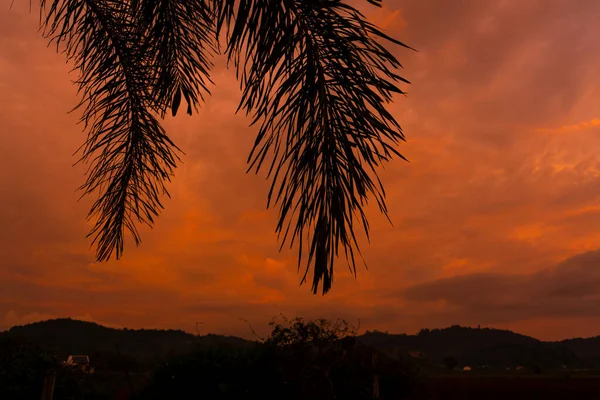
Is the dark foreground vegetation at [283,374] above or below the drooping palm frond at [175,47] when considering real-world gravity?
below

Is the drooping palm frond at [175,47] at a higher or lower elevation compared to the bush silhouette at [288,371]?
higher

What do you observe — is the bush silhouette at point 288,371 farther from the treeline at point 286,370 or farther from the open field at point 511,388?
the open field at point 511,388

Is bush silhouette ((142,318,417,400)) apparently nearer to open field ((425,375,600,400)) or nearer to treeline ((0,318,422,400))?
treeline ((0,318,422,400))

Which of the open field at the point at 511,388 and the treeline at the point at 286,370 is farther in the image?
the open field at the point at 511,388

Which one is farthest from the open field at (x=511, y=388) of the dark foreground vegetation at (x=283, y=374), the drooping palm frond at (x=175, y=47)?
the drooping palm frond at (x=175, y=47)

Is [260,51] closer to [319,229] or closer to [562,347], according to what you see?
[319,229]

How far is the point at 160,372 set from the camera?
677 cm

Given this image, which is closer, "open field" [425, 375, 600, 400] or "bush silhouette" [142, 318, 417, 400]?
"bush silhouette" [142, 318, 417, 400]

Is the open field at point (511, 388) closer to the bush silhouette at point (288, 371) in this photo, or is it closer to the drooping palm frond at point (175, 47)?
the bush silhouette at point (288, 371)

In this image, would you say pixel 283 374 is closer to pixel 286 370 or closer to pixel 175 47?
pixel 286 370

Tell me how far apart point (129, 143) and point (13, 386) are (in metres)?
3.41

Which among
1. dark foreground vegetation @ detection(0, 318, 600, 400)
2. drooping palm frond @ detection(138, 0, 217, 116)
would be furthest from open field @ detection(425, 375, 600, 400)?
drooping palm frond @ detection(138, 0, 217, 116)

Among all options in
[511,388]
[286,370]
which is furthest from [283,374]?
[511,388]

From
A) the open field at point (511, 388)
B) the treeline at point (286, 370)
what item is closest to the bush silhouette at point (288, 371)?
the treeline at point (286, 370)
